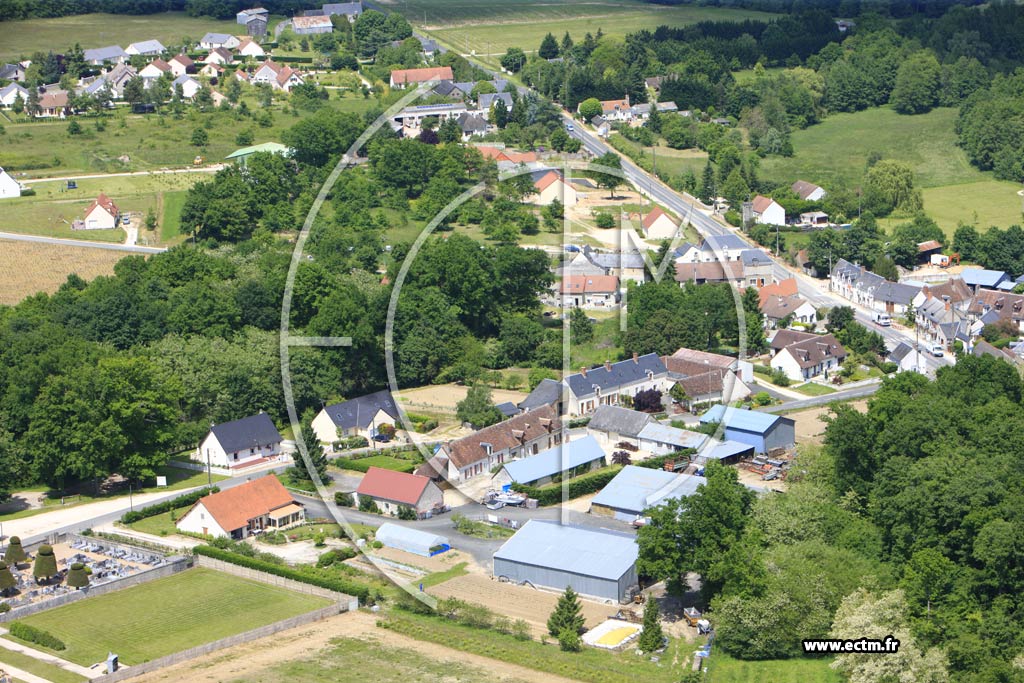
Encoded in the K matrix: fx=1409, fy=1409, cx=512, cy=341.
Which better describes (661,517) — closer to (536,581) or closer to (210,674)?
(536,581)

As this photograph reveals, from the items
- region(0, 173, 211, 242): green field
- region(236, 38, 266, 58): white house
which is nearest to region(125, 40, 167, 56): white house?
region(236, 38, 266, 58): white house

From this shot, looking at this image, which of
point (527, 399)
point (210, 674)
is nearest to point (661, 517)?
point (210, 674)

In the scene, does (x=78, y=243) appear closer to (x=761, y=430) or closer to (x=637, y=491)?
(x=637, y=491)

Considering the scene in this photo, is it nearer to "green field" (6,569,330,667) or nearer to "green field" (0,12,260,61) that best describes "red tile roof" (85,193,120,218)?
"green field" (0,12,260,61)

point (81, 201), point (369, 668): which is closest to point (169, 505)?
point (369, 668)

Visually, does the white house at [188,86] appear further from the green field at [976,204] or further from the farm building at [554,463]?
the farm building at [554,463]
